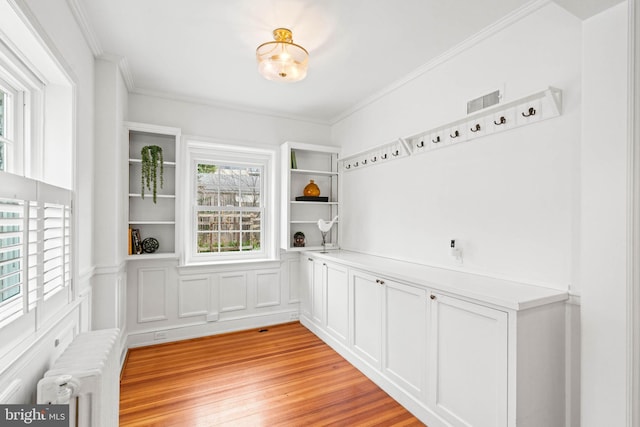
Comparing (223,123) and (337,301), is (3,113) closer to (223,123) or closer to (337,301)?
(223,123)

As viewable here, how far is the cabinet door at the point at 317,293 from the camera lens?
11.5 ft

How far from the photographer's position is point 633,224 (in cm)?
138

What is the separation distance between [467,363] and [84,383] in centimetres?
190

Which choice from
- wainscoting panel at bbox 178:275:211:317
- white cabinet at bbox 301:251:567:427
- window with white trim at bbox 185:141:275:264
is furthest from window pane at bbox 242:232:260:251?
white cabinet at bbox 301:251:567:427

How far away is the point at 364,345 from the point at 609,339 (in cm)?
171

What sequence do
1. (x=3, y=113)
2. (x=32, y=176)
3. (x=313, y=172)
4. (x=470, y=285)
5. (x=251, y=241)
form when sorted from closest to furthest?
(x=3, y=113) < (x=32, y=176) < (x=470, y=285) < (x=313, y=172) < (x=251, y=241)

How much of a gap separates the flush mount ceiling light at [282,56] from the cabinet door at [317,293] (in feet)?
6.61

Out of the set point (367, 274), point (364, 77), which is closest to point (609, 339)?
point (367, 274)

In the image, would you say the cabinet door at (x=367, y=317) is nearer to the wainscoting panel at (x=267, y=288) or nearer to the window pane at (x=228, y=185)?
the wainscoting panel at (x=267, y=288)

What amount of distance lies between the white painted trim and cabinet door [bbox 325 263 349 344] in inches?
77.3

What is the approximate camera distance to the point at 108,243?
2.64 metres

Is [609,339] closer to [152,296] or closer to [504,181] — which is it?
[504,181]

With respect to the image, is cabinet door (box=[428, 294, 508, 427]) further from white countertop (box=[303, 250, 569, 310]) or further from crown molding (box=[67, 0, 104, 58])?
crown molding (box=[67, 0, 104, 58])

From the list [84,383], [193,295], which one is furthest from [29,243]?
[193,295]
